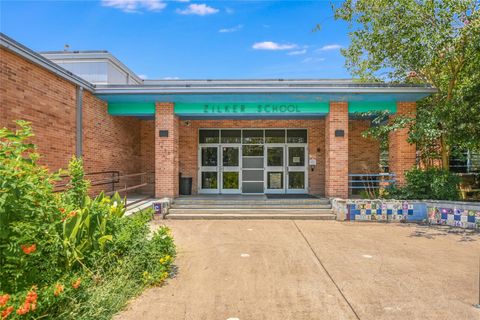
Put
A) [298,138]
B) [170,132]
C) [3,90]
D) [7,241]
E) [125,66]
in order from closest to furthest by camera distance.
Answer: [7,241] < [3,90] < [170,132] < [298,138] < [125,66]

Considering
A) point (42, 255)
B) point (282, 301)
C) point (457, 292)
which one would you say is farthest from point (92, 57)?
point (457, 292)

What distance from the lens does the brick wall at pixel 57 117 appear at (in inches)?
269

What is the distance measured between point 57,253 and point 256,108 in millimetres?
8085

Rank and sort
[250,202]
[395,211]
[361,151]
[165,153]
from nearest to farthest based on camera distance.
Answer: [395,211], [250,202], [165,153], [361,151]

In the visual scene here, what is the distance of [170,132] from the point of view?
1048 cm

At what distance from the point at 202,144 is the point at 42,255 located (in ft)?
33.6

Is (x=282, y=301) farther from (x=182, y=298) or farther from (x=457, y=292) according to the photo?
(x=457, y=292)

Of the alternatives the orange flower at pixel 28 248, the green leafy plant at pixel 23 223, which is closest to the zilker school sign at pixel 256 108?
the green leafy plant at pixel 23 223

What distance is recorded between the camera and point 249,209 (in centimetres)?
975

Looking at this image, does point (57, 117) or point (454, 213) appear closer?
point (454, 213)

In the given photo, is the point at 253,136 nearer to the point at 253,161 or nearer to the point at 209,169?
the point at 253,161

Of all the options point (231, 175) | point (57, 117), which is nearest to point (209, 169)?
point (231, 175)

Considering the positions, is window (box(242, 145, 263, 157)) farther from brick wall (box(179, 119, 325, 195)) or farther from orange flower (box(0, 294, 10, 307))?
orange flower (box(0, 294, 10, 307))

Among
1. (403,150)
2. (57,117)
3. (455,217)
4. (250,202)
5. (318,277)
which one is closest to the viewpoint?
(318,277)
